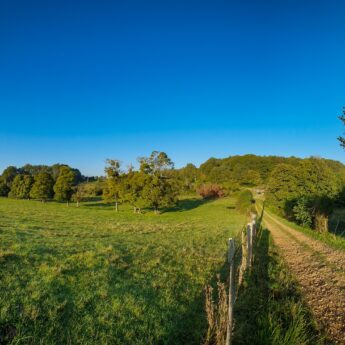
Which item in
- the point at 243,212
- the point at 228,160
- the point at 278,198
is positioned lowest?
the point at 243,212

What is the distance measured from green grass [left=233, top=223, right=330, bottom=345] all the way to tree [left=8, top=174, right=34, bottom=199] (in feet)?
233

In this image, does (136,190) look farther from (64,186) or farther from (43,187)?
(43,187)

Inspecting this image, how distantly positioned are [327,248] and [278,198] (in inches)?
781

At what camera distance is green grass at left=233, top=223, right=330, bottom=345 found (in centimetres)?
486

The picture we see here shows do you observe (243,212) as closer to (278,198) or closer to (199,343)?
(278,198)

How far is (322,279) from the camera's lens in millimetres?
8352

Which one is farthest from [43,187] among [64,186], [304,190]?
[304,190]

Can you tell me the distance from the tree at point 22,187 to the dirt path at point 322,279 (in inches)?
2708

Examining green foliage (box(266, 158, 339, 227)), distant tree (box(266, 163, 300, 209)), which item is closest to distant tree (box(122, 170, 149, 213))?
distant tree (box(266, 163, 300, 209))

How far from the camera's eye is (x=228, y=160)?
5433 inches

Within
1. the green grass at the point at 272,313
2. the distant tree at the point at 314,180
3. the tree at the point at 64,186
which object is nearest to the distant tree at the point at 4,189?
the tree at the point at 64,186

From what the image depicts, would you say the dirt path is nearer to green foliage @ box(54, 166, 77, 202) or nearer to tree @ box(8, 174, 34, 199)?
green foliage @ box(54, 166, 77, 202)

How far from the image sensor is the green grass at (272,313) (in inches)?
191

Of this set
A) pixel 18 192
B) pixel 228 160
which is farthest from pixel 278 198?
pixel 228 160
